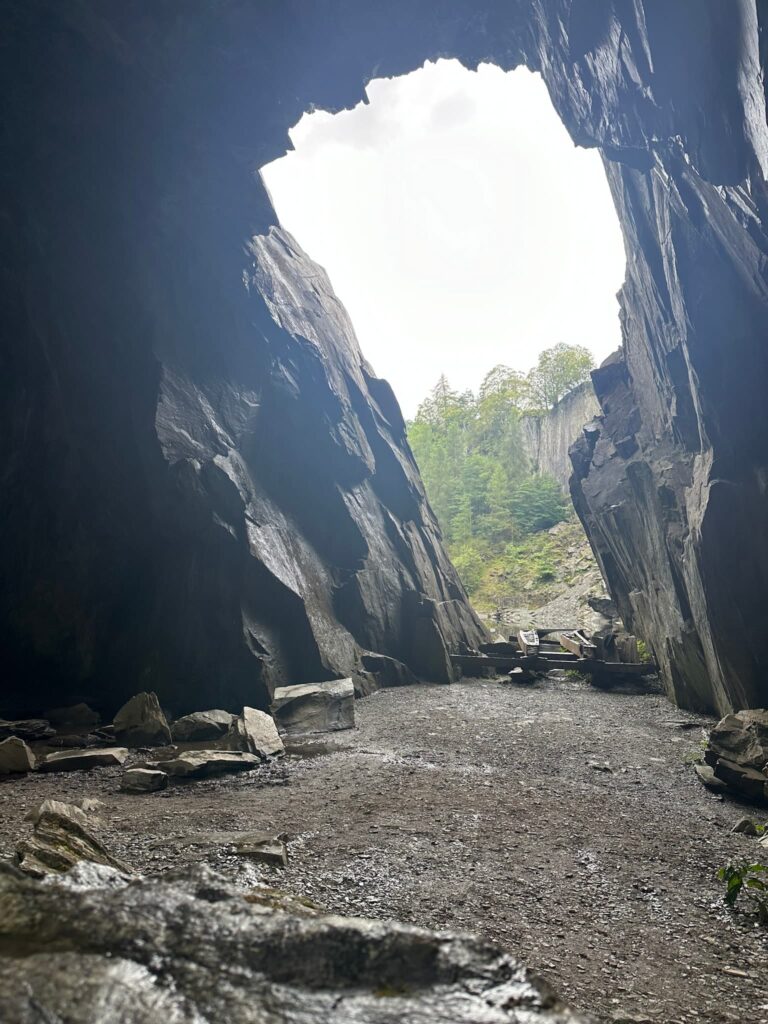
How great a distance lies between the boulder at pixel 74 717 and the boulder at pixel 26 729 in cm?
63

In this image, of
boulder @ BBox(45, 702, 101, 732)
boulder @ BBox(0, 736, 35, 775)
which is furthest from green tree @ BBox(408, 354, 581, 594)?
boulder @ BBox(0, 736, 35, 775)

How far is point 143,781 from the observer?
22.7 ft

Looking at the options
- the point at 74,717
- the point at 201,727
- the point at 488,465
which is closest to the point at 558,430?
the point at 488,465

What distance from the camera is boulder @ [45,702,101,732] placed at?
37.0 feet

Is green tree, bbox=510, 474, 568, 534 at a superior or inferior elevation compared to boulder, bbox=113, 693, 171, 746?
superior

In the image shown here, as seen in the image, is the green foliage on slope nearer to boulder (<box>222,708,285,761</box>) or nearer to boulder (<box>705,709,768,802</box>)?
boulder (<box>222,708,285,761</box>)

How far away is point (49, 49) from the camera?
38.2 feet

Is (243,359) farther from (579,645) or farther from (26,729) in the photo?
(579,645)

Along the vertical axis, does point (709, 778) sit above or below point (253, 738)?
below

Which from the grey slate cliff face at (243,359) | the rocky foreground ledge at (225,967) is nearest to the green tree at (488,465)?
the grey slate cliff face at (243,359)

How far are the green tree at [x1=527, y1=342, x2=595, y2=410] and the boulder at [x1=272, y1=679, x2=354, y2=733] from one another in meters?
51.9

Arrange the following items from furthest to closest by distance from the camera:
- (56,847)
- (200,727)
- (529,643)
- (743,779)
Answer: (529,643)
(200,727)
(743,779)
(56,847)

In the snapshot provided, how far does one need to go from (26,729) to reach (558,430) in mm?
52380

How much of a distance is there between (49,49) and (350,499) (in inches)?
476
